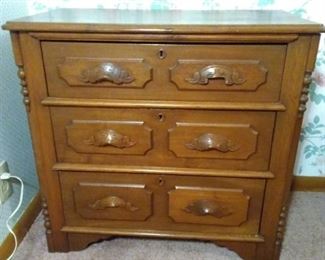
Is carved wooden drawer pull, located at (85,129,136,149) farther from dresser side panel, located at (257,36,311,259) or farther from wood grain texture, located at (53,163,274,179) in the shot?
dresser side panel, located at (257,36,311,259)

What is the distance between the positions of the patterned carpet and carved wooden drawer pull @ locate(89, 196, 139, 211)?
0.70ft

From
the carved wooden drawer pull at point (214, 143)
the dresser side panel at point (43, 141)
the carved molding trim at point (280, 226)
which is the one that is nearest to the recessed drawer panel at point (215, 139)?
the carved wooden drawer pull at point (214, 143)

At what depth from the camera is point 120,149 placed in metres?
1.03

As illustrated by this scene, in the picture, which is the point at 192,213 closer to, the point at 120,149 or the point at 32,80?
the point at 120,149

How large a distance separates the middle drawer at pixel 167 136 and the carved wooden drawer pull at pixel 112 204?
0.15 meters

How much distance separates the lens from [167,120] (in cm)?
98

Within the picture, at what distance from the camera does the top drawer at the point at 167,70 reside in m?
0.89

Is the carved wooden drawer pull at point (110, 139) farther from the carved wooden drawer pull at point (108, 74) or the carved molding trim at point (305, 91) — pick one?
the carved molding trim at point (305, 91)

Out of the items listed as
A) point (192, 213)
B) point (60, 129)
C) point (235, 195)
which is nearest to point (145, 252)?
point (192, 213)

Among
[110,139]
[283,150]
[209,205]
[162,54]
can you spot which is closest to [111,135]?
[110,139]

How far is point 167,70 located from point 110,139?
268 mm

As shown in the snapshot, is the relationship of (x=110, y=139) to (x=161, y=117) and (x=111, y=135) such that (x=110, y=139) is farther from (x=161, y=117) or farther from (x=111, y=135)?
(x=161, y=117)

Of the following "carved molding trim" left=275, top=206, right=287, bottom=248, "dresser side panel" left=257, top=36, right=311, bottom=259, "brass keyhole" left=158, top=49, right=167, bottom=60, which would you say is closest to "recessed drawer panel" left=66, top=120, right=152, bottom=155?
"brass keyhole" left=158, top=49, right=167, bottom=60

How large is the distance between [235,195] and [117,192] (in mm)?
381
